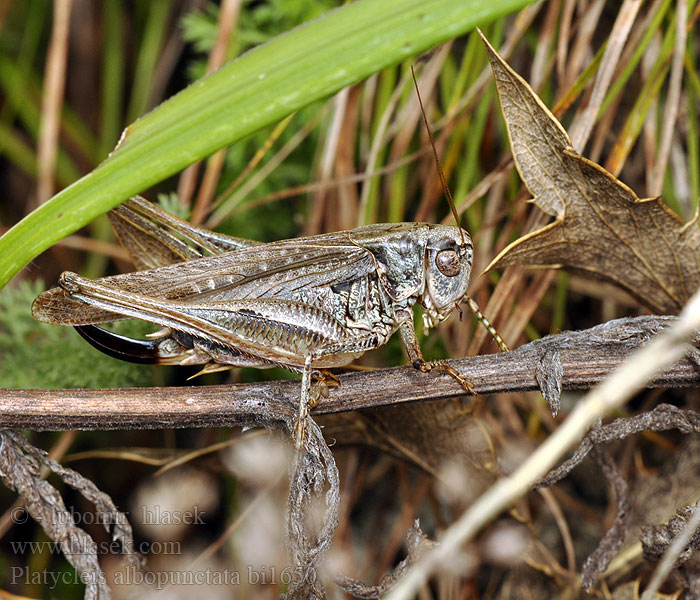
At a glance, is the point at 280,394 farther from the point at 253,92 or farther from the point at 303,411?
the point at 253,92

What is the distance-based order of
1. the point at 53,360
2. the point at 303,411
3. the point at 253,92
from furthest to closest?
the point at 53,360
the point at 303,411
the point at 253,92

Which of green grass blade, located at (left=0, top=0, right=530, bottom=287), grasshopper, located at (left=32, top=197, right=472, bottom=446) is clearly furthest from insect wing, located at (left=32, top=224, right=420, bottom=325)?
green grass blade, located at (left=0, top=0, right=530, bottom=287)

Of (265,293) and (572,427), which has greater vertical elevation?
(265,293)

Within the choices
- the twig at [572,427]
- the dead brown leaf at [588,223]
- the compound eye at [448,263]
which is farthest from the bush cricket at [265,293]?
the twig at [572,427]

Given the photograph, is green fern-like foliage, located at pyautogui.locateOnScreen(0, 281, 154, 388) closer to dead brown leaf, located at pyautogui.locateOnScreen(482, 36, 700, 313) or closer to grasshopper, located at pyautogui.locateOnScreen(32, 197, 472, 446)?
grasshopper, located at pyautogui.locateOnScreen(32, 197, 472, 446)

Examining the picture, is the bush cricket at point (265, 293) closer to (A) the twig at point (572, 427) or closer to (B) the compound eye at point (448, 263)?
(B) the compound eye at point (448, 263)

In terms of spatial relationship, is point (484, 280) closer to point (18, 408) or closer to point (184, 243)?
point (184, 243)

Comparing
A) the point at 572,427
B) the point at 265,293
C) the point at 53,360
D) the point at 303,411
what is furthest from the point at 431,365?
the point at 53,360
